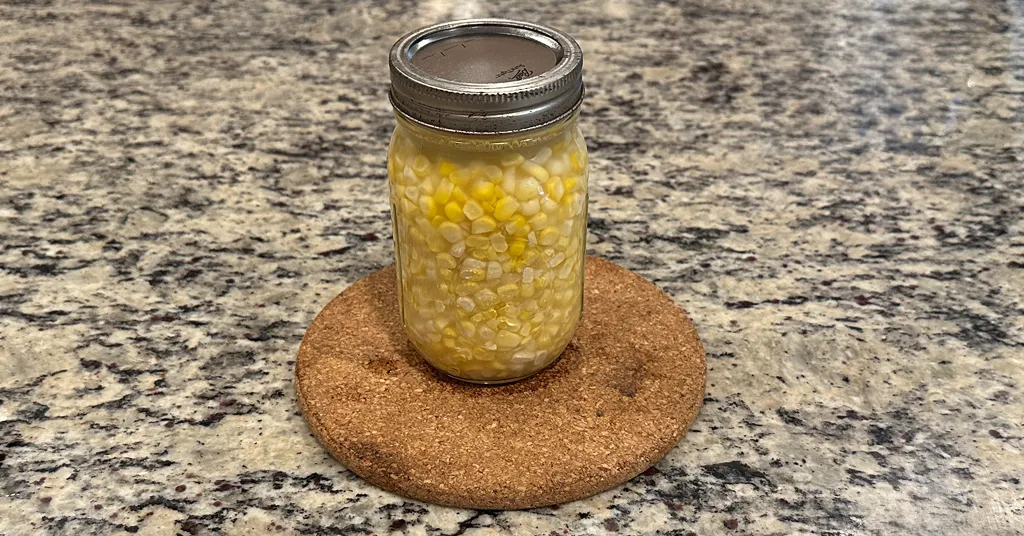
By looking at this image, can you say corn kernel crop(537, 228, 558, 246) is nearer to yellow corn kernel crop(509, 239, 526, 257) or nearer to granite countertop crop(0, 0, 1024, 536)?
yellow corn kernel crop(509, 239, 526, 257)

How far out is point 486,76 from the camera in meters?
0.72

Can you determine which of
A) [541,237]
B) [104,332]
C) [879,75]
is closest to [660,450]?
[541,237]

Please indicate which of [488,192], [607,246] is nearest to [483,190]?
[488,192]

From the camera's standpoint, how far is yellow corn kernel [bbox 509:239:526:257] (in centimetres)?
76

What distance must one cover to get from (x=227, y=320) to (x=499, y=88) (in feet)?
1.44

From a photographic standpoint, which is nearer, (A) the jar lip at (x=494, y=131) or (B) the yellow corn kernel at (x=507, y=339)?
(A) the jar lip at (x=494, y=131)

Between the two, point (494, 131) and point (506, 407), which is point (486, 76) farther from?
point (506, 407)

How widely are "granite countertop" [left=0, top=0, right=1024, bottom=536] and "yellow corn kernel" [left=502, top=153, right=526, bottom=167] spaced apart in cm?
28

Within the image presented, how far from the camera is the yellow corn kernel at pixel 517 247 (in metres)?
0.76

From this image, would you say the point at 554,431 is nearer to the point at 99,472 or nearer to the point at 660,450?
the point at 660,450

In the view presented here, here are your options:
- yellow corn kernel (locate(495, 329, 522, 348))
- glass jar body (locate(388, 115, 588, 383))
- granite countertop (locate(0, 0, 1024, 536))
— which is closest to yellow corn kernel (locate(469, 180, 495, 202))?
glass jar body (locate(388, 115, 588, 383))

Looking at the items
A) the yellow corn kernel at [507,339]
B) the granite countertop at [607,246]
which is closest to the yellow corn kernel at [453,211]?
the yellow corn kernel at [507,339]

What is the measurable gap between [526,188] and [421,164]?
0.09 m

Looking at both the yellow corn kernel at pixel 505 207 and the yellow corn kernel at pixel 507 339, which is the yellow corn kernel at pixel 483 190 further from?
the yellow corn kernel at pixel 507 339
